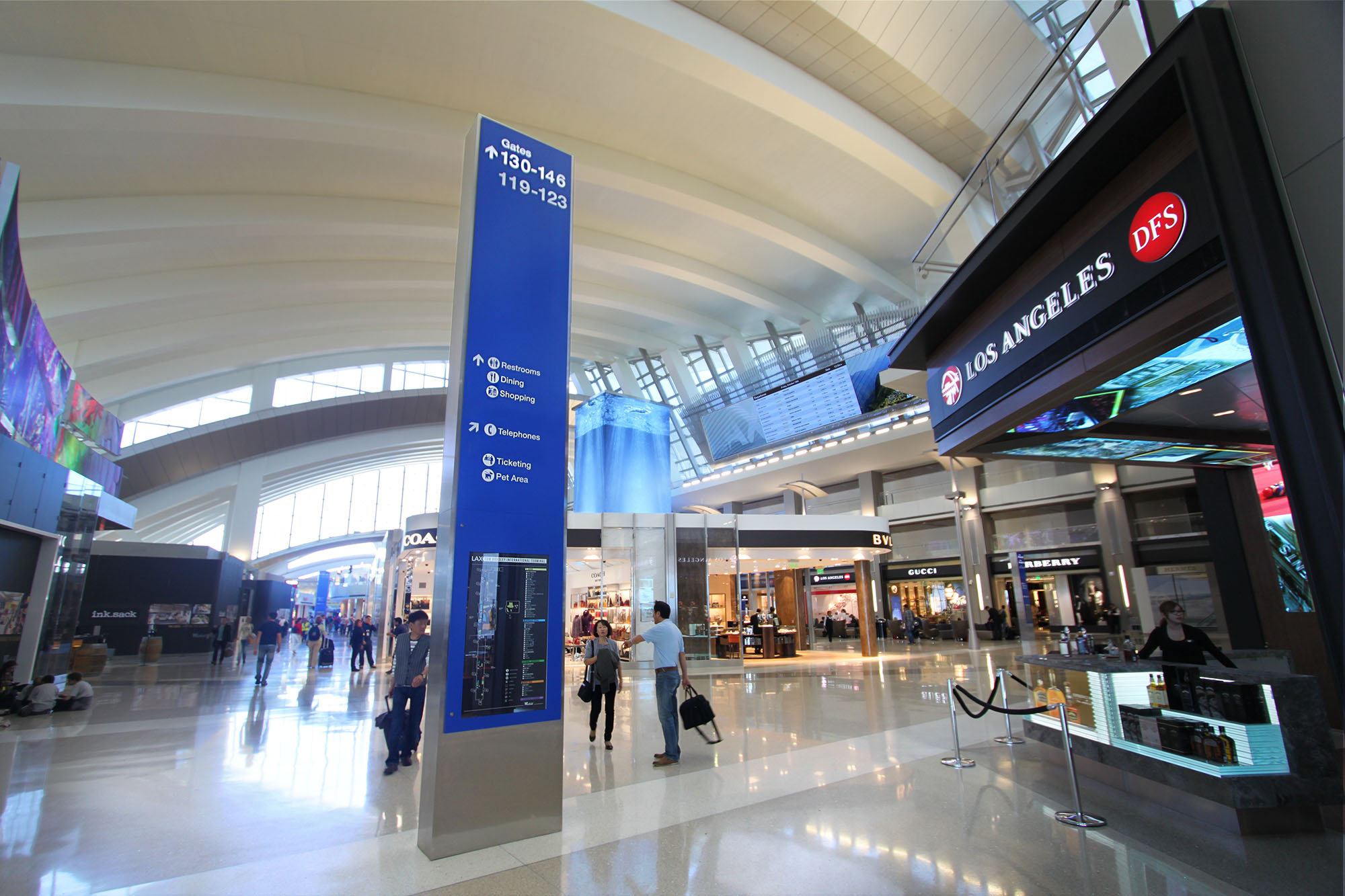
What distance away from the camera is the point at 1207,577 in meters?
18.3

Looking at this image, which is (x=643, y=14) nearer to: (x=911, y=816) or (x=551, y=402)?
(x=551, y=402)

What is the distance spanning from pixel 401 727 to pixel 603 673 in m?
2.06

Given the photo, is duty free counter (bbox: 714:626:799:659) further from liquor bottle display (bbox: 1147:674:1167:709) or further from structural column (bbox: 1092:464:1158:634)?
liquor bottle display (bbox: 1147:674:1167:709)

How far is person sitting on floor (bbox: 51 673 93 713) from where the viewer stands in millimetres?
9227

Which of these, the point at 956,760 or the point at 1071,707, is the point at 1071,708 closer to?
the point at 1071,707

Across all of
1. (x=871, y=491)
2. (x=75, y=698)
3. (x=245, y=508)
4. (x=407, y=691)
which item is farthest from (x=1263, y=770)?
(x=245, y=508)

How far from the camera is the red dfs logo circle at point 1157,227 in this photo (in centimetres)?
338

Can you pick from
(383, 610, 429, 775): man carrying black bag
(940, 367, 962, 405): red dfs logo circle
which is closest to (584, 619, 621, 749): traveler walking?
(383, 610, 429, 775): man carrying black bag

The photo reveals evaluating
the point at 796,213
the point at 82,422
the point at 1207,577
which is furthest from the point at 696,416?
the point at 82,422

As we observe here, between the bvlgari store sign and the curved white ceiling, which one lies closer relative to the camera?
the bvlgari store sign

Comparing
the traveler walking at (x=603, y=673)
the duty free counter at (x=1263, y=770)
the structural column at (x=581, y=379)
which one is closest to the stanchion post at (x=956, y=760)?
the duty free counter at (x=1263, y=770)

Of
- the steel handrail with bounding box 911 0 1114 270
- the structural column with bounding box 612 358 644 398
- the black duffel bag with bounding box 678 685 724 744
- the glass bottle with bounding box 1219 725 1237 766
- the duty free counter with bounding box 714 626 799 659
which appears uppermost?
the structural column with bounding box 612 358 644 398

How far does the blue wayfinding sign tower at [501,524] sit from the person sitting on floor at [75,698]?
373 inches

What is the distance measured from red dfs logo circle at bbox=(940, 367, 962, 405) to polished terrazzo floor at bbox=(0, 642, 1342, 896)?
3486 millimetres
